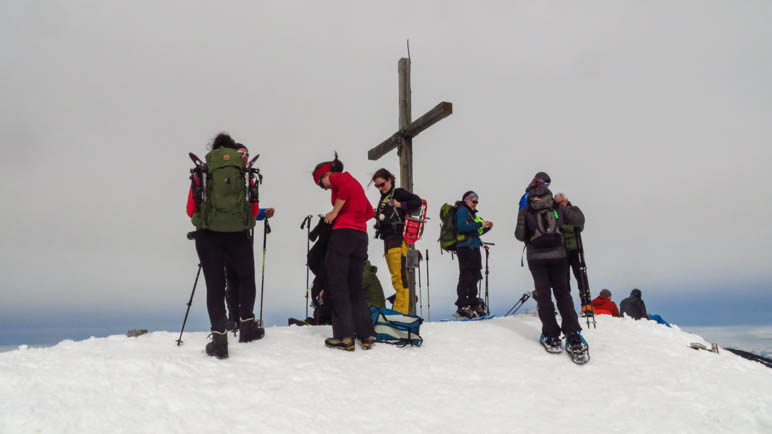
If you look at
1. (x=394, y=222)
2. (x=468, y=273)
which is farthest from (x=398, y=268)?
(x=468, y=273)

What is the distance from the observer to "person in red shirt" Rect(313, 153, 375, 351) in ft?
20.3

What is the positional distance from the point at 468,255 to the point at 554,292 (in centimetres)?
314

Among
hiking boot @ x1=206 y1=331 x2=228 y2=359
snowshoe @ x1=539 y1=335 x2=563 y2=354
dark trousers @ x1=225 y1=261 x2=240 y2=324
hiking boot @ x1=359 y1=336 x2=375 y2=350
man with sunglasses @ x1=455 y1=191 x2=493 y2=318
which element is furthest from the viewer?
man with sunglasses @ x1=455 y1=191 x2=493 y2=318

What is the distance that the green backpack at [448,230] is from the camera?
10.4 m

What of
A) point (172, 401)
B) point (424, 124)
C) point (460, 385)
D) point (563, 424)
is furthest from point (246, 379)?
point (424, 124)

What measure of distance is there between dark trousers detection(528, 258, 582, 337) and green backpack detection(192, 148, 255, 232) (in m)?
4.34

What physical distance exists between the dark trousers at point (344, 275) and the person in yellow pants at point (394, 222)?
2.09 meters

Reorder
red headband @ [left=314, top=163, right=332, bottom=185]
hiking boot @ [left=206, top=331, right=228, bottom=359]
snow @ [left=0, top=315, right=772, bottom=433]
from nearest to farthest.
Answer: snow @ [left=0, top=315, right=772, bottom=433]
hiking boot @ [left=206, top=331, right=228, bottom=359]
red headband @ [left=314, top=163, right=332, bottom=185]

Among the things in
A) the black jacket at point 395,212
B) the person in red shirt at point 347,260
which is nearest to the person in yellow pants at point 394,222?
the black jacket at point 395,212

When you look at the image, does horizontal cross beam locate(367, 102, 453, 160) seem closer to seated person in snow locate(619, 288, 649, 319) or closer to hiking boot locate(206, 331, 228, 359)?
hiking boot locate(206, 331, 228, 359)

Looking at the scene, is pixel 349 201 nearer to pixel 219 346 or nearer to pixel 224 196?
pixel 224 196

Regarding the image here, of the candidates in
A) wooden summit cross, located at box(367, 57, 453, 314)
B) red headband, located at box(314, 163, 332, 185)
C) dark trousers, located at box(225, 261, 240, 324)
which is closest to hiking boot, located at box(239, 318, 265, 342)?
dark trousers, located at box(225, 261, 240, 324)

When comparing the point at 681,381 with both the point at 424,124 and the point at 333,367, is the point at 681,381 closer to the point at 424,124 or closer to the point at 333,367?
the point at 333,367

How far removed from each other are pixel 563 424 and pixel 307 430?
267 centimetres
